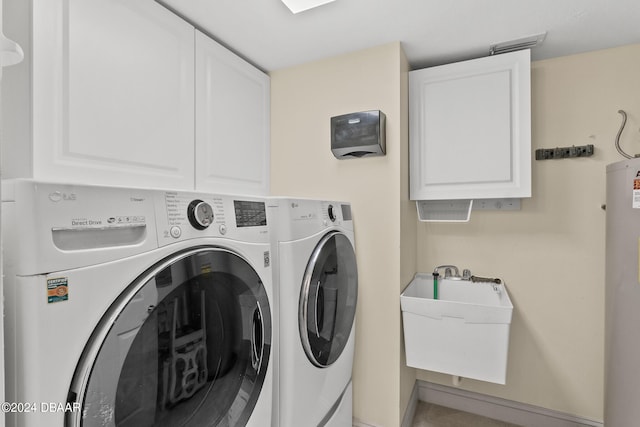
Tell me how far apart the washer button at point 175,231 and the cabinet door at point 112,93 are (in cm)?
55

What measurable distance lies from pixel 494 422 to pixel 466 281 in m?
0.88

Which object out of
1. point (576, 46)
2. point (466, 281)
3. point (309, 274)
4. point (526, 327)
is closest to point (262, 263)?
point (309, 274)

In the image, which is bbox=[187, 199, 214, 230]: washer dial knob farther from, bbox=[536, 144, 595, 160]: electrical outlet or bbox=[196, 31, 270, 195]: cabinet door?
bbox=[536, 144, 595, 160]: electrical outlet

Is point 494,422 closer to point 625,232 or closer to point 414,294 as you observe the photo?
point 414,294

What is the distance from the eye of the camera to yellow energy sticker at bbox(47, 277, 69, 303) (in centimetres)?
57

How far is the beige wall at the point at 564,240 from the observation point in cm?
177

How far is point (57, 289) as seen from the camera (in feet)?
1.90

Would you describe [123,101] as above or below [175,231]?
above

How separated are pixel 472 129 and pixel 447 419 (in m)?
1.78

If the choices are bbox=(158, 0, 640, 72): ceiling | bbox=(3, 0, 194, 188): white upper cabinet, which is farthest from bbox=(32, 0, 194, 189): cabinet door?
bbox=(158, 0, 640, 72): ceiling

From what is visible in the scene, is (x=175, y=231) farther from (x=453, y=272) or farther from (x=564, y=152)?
(x=564, y=152)

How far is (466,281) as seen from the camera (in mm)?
1991

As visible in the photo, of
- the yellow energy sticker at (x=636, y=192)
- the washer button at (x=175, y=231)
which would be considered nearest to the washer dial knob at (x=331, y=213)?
the washer button at (x=175, y=231)

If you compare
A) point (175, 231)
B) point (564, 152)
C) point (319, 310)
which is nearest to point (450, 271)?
point (564, 152)
